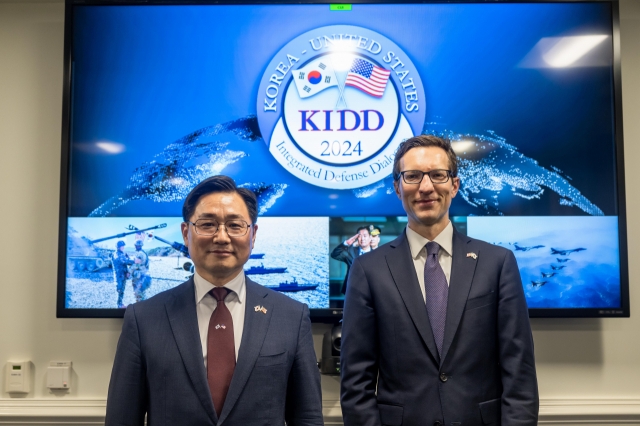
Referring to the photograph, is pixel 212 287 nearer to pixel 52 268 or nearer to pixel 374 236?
pixel 374 236

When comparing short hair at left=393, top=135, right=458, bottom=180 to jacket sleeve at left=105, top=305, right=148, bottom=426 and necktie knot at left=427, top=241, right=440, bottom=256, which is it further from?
jacket sleeve at left=105, top=305, right=148, bottom=426

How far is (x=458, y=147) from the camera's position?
295 centimetres

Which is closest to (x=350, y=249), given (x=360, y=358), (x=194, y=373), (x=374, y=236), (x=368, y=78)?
(x=374, y=236)

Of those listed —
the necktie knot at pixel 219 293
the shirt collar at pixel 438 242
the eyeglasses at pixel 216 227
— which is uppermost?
the eyeglasses at pixel 216 227

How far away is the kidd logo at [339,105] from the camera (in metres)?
2.97

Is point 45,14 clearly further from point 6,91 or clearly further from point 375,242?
point 375,242

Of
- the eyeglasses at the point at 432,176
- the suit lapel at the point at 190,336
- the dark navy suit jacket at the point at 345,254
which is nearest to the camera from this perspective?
the suit lapel at the point at 190,336

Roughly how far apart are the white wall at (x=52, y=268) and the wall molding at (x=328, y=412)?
1cm

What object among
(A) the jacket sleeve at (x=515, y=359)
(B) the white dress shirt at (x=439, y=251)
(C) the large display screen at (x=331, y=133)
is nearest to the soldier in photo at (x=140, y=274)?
(C) the large display screen at (x=331, y=133)

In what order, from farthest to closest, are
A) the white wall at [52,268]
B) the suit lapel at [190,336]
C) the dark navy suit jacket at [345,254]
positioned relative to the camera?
the white wall at [52,268]
the dark navy suit jacket at [345,254]
the suit lapel at [190,336]

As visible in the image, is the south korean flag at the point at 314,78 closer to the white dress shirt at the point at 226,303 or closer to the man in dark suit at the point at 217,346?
the man in dark suit at the point at 217,346

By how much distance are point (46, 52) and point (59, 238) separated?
3.49 ft

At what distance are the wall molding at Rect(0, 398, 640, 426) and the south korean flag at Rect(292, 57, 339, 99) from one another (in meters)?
1.60

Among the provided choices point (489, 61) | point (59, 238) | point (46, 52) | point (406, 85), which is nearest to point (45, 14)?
point (46, 52)
